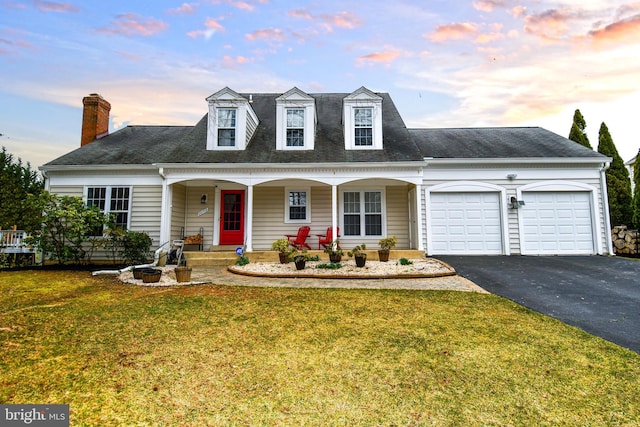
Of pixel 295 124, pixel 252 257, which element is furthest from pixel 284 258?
pixel 295 124

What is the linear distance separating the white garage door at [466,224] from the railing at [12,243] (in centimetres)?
1465

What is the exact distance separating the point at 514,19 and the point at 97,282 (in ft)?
47.2

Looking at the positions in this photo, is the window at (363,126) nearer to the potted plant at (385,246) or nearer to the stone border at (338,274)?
the potted plant at (385,246)

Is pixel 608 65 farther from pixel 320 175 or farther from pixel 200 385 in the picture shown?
pixel 200 385

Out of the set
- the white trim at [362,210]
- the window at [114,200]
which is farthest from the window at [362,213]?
the window at [114,200]

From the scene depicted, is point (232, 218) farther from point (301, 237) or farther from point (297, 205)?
point (301, 237)

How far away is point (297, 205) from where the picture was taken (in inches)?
472

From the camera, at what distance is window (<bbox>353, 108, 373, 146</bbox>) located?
1148 centimetres

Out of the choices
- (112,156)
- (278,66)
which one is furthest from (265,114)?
(112,156)

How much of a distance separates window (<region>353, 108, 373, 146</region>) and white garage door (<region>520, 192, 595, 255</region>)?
6.27 meters

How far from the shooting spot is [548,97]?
42.3 feet

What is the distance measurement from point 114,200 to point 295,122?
24.5 ft

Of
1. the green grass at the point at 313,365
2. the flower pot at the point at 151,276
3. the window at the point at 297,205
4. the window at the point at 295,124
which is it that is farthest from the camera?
the window at the point at 297,205

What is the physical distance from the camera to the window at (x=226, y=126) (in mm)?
11547
